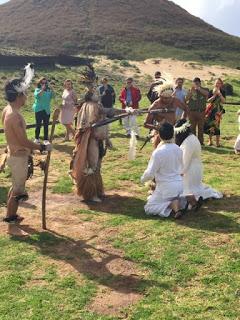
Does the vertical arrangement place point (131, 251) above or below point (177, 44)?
below

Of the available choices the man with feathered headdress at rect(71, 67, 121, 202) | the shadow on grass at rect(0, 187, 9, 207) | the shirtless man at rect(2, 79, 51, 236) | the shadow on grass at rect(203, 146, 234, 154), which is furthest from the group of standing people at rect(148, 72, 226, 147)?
the shirtless man at rect(2, 79, 51, 236)

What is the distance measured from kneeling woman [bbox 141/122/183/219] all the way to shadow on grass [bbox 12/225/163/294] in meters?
1.36

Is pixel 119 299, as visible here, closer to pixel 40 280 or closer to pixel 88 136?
pixel 40 280

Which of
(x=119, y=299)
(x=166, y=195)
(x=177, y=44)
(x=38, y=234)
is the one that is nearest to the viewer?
(x=119, y=299)

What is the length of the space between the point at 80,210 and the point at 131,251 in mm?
2010

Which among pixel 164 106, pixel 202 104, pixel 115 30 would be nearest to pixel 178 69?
pixel 115 30

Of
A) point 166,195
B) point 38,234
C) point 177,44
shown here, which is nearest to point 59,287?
point 38,234

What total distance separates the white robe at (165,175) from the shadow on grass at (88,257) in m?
1.35

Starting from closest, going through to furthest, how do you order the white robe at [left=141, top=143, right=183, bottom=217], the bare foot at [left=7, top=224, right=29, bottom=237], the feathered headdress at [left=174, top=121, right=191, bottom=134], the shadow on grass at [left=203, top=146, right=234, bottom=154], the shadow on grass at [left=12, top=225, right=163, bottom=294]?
1. the shadow on grass at [left=12, top=225, right=163, bottom=294]
2. the bare foot at [left=7, top=224, right=29, bottom=237]
3. the white robe at [left=141, top=143, right=183, bottom=217]
4. the feathered headdress at [left=174, top=121, right=191, bottom=134]
5. the shadow on grass at [left=203, top=146, right=234, bottom=154]

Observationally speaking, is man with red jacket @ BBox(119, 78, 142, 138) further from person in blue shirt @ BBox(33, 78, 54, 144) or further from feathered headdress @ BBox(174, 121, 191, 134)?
feathered headdress @ BBox(174, 121, 191, 134)

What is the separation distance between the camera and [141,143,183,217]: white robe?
825cm

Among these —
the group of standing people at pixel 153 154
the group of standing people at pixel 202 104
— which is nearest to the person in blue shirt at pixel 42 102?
the group of standing people at pixel 202 104

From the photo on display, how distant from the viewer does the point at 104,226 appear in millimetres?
8094

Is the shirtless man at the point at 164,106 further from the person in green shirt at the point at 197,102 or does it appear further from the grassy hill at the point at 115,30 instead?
the grassy hill at the point at 115,30
